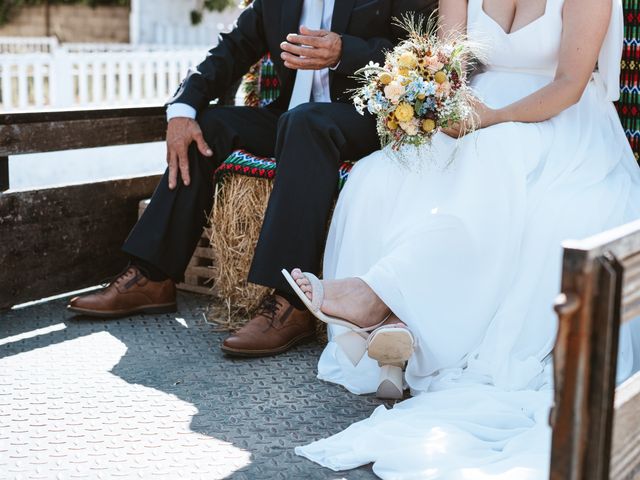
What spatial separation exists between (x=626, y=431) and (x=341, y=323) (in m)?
1.23

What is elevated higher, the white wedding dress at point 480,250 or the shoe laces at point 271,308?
the white wedding dress at point 480,250

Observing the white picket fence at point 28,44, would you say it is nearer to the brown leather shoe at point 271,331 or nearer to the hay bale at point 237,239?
the hay bale at point 237,239

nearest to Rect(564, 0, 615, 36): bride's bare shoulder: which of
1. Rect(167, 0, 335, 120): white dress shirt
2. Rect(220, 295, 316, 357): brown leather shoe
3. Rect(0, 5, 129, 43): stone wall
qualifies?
Rect(167, 0, 335, 120): white dress shirt

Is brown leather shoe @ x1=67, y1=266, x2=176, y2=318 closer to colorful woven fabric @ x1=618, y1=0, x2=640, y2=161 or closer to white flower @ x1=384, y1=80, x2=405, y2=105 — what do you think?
white flower @ x1=384, y1=80, x2=405, y2=105

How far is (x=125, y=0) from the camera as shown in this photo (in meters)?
19.6

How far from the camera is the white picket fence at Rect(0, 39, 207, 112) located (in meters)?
10.6

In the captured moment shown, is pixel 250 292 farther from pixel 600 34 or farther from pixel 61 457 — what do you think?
pixel 600 34

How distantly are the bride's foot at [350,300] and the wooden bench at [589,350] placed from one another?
130 centimetres

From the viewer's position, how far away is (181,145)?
12.3 ft

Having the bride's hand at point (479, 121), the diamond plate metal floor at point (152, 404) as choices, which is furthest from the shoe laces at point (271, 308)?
the bride's hand at point (479, 121)

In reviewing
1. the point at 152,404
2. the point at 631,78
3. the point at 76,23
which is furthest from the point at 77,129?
the point at 76,23

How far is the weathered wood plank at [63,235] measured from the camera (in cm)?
385

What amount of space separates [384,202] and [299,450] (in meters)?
1.01

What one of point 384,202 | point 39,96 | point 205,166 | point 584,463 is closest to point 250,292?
point 205,166
